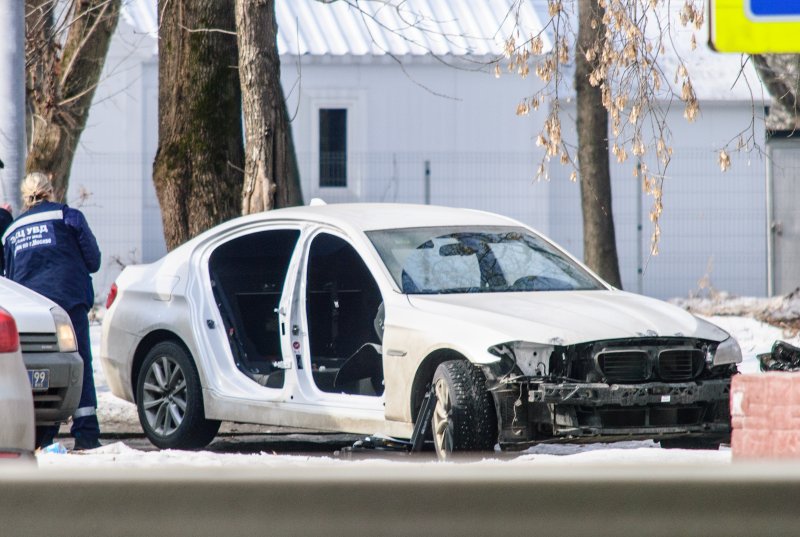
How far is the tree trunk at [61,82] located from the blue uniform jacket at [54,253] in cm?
843

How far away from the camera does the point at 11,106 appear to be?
10.8 m

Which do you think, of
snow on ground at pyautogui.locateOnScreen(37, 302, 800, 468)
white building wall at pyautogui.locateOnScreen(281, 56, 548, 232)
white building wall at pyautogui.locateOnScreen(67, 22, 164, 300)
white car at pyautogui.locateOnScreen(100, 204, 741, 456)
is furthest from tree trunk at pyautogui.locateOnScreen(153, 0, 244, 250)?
white building wall at pyautogui.locateOnScreen(281, 56, 548, 232)

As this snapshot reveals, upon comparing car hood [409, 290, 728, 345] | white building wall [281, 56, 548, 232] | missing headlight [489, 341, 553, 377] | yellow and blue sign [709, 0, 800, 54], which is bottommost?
missing headlight [489, 341, 553, 377]

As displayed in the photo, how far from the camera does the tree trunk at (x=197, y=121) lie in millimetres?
12773

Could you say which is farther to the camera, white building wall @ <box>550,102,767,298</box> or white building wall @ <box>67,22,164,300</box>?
white building wall @ <box>550,102,767,298</box>

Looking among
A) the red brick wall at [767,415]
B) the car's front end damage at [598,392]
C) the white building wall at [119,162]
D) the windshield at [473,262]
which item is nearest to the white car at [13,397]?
the car's front end damage at [598,392]

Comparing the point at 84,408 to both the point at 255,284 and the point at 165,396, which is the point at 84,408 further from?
the point at 255,284

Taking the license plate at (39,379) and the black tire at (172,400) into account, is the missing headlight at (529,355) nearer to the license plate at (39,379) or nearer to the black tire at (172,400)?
the license plate at (39,379)

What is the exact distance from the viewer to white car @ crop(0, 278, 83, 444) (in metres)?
7.61

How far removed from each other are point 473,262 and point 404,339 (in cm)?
93

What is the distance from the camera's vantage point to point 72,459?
7.47 metres

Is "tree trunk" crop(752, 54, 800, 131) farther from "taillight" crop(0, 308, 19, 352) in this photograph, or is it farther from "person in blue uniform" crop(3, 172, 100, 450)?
"taillight" crop(0, 308, 19, 352)

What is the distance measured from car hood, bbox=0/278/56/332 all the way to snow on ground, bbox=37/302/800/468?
68cm

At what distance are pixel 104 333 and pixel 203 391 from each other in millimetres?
1245
